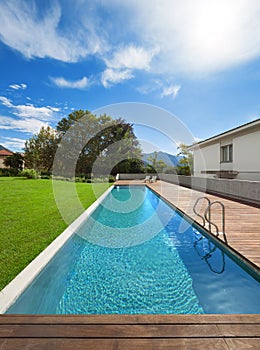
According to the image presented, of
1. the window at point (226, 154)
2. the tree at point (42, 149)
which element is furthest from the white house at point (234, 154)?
the tree at point (42, 149)

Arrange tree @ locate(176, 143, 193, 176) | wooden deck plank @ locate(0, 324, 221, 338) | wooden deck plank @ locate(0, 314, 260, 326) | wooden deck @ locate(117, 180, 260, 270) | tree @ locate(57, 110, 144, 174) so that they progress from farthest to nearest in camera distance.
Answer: tree @ locate(57, 110, 144, 174) → tree @ locate(176, 143, 193, 176) → wooden deck @ locate(117, 180, 260, 270) → wooden deck plank @ locate(0, 314, 260, 326) → wooden deck plank @ locate(0, 324, 221, 338)

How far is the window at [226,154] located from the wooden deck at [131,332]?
1261 cm

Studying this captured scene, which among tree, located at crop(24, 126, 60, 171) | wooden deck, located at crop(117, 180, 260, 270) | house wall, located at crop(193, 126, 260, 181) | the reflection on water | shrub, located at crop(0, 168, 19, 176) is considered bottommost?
the reflection on water

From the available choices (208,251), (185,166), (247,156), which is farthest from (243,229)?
(185,166)

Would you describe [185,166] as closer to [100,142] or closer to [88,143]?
[100,142]

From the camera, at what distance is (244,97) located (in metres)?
16.0

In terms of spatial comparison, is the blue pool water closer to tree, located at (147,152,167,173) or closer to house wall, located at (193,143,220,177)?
house wall, located at (193,143,220,177)

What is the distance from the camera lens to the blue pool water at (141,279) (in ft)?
8.16

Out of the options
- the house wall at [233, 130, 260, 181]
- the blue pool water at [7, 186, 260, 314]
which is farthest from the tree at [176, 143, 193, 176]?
the blue pool water at [7, 186, 260, 314]

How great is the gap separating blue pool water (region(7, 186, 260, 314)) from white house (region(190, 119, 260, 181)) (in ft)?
25.5

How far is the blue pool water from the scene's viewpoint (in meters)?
2.49

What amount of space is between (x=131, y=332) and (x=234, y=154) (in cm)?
1245

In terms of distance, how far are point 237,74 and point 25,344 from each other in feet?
46.2

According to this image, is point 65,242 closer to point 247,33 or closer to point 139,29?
point 139,29
